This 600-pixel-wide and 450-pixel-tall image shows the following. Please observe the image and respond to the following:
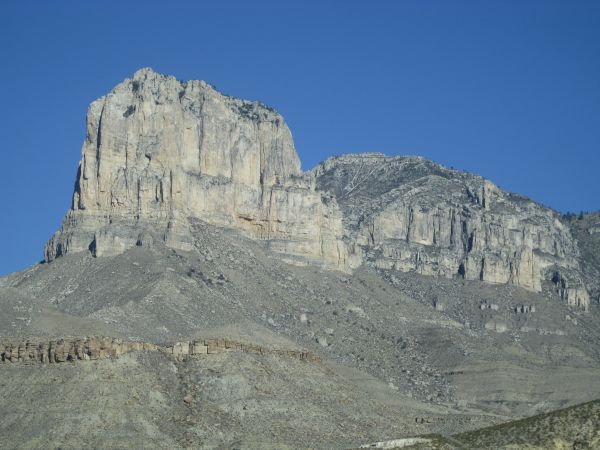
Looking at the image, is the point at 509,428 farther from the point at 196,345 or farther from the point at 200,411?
the point at 196,345

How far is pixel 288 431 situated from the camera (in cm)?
11312

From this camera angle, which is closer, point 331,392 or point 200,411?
point 200,411

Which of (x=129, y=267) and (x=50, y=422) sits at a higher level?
(x=129, y=267)

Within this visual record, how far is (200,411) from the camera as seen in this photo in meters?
114

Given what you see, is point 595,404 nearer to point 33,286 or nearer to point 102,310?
point 102,310

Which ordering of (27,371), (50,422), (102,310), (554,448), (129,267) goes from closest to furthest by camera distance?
(554,448) → (50,422) → (27,371) → (102,310) → (129,267)

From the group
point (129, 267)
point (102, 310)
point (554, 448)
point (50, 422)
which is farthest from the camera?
point (129, 267)

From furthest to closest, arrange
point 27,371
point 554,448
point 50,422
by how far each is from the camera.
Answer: point 27,371 → point 50,422 → point 554,448

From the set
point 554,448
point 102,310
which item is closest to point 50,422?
point 554,448

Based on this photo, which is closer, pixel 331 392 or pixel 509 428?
pixel 509 428

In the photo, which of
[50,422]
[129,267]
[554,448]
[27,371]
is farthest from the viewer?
[129,267]

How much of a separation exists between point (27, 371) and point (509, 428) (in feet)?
115

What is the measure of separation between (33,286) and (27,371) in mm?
81373

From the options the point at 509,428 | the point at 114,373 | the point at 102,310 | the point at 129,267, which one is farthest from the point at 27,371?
the point at 129,267
